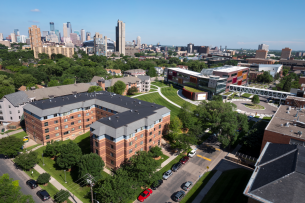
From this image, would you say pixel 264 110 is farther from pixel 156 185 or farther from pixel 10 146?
pixel 10 146

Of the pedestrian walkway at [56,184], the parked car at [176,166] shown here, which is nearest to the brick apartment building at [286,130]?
the parked car at [176,166]

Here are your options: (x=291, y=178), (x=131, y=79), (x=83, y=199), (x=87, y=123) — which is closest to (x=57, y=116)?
(x=87, y=123)

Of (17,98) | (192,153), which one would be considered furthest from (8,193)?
(17,98)

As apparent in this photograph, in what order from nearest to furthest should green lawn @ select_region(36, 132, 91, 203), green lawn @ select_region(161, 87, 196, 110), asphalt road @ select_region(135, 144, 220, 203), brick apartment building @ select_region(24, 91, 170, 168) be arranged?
asphalt road @ select_region(135, 144, 220, 203), green lawn @ select_region(36, 132, 91, 203), brick apartment building @ select_region(24, 91, 170, 168), green lawn @ select_region(161, 87, 196, 110)

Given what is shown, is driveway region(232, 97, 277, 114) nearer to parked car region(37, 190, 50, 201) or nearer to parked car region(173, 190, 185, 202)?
parked car region(173, 190, 185, 202)

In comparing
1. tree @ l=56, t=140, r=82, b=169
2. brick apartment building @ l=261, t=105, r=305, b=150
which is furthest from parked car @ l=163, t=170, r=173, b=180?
brick apartment building @ l=261, t=105, r=305, b=150
